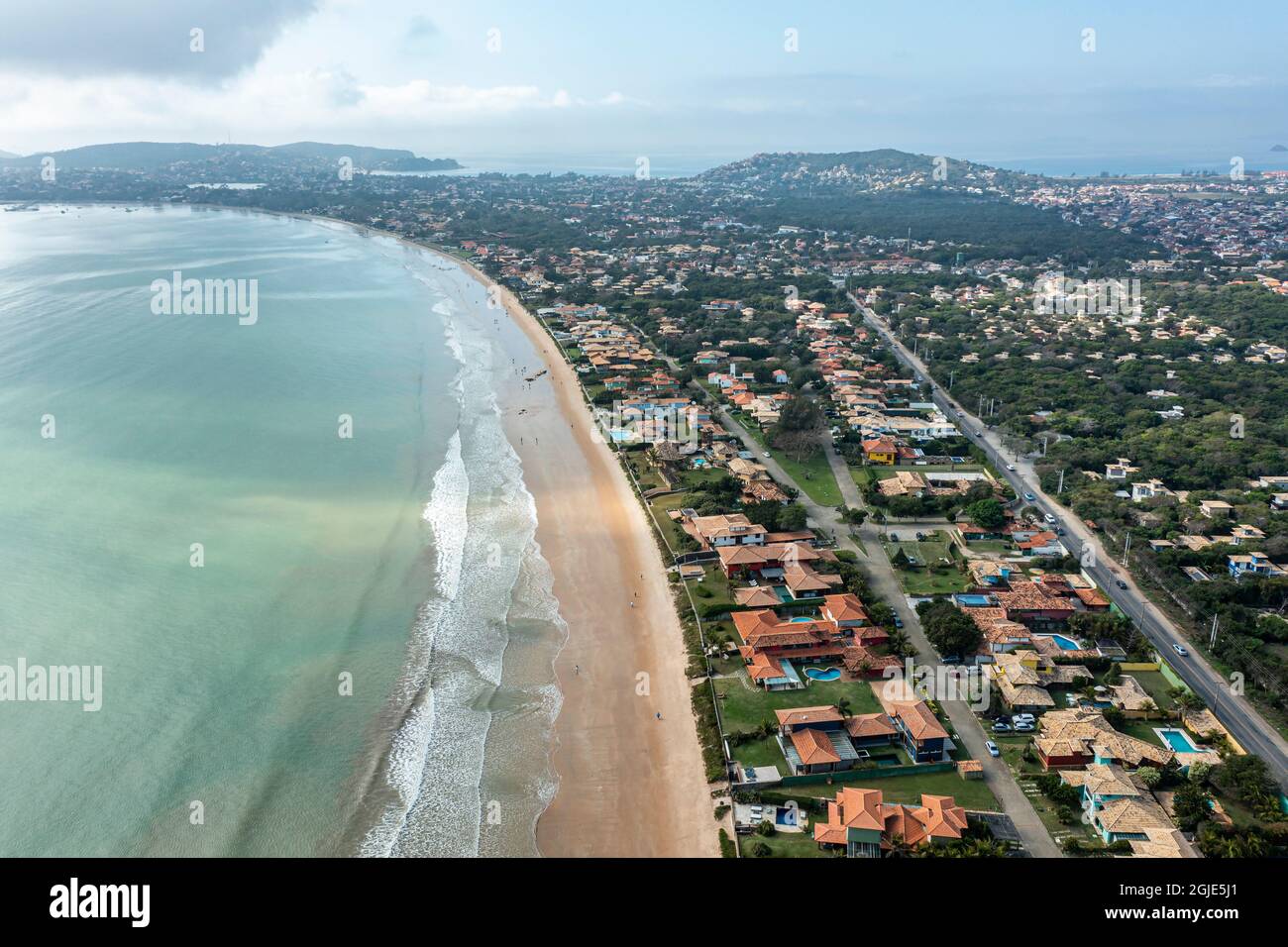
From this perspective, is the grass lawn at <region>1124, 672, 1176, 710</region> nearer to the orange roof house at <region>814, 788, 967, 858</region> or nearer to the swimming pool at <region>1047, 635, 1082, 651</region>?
the swimming pool at <region>1047, 635, 1082, 651</region>

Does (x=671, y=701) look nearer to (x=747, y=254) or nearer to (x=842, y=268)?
(x=842, y=268)

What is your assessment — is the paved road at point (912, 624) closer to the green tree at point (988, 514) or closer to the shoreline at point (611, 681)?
the green tree at point (988, 514)

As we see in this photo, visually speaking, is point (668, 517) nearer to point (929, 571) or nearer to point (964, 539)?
point (929, 571)

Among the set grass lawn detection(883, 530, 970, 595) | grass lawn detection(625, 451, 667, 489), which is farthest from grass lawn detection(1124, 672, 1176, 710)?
grass lawn detection(625, 451, 667, 489)

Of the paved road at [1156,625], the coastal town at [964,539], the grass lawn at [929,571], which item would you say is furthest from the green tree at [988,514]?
the paved road at [1156,625]

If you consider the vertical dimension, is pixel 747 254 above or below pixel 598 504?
above
